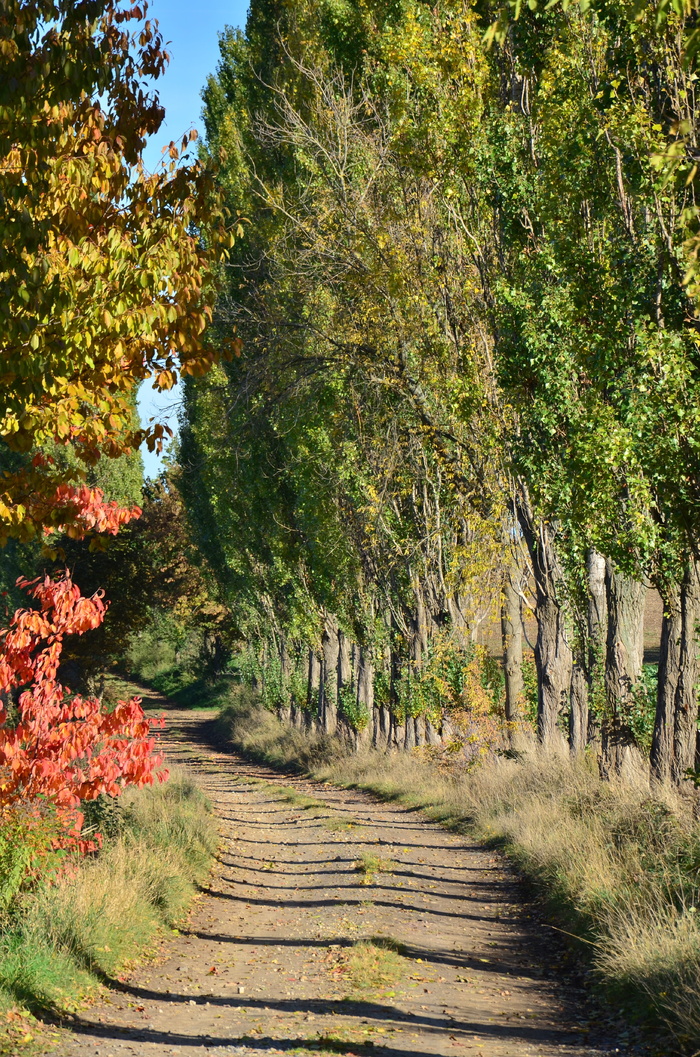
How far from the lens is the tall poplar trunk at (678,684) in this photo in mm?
10891

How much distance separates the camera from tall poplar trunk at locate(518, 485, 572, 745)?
634 inches

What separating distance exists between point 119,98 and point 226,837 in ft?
41.1

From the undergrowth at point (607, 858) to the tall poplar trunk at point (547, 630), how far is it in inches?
31.5

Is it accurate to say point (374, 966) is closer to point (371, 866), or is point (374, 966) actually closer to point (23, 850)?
point (23, 850)

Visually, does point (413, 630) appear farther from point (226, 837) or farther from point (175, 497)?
point (175, 497)

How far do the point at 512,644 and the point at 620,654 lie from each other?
573cm

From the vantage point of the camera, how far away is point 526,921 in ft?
33.7

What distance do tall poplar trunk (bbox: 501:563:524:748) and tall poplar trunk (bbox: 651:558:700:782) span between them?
24.2ft

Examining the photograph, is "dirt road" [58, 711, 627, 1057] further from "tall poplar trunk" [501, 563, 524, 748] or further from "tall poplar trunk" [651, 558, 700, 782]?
"tall poplar trunk" [501, 563, 524, 748]

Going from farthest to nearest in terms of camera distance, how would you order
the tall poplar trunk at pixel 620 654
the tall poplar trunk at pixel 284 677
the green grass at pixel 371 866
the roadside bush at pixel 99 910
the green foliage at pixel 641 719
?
1. the tall poplar trunk at pixel 284 677
2. the tall poplar trunk at pixel 620 654
3. the green foliage at pixel 641 719
4. the green grass at pixel 371 866
5. the roadside bush at pixel 99 910

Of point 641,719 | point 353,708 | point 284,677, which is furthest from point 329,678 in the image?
point 641,719

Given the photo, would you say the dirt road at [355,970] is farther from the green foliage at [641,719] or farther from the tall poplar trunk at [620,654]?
the green foliage at [641,719]

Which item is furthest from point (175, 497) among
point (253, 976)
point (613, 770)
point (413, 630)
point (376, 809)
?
point (253, 976)

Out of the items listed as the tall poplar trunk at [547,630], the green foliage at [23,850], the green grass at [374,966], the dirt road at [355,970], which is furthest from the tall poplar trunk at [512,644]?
the green foliage at [23,850]
